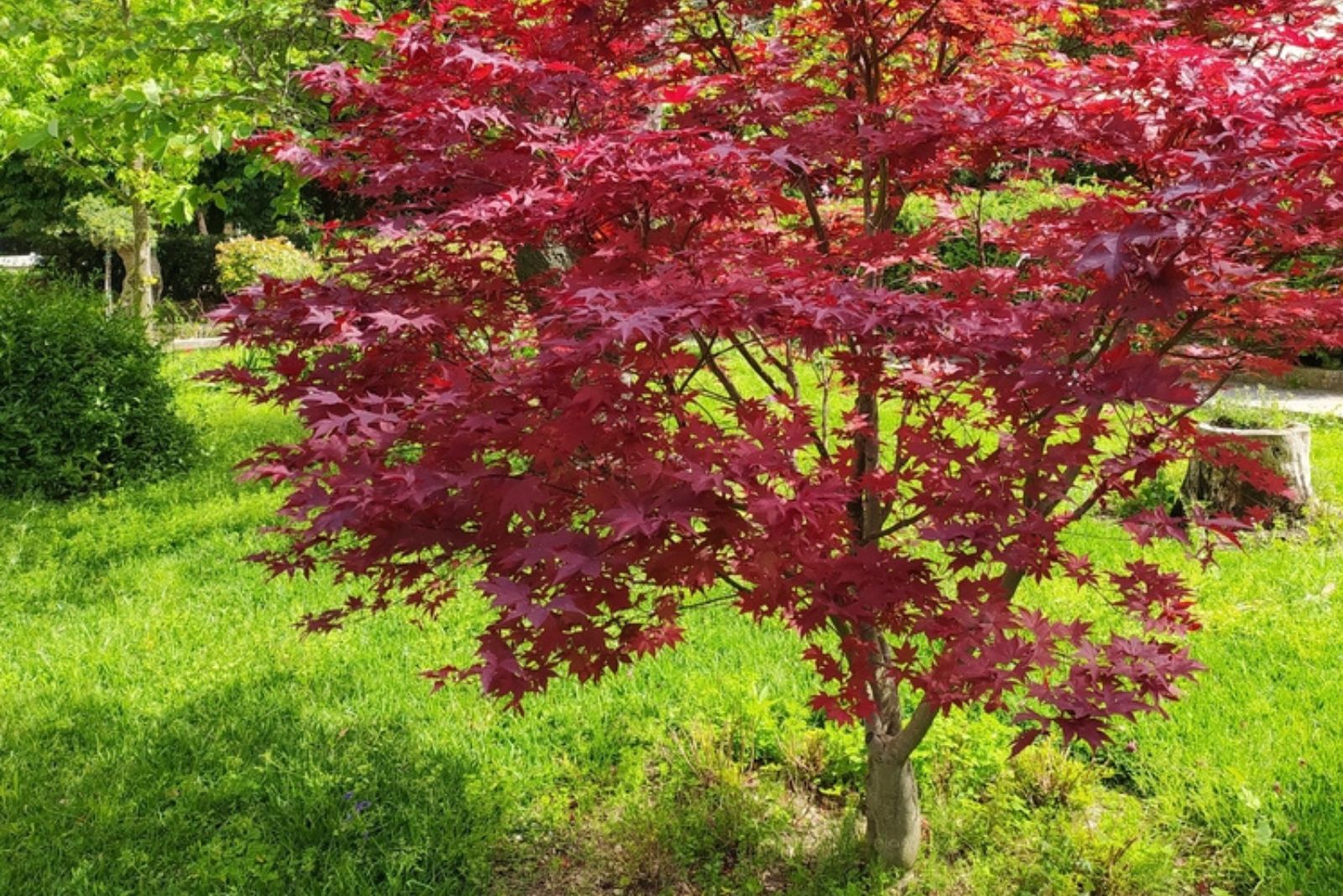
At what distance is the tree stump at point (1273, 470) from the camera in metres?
4.78

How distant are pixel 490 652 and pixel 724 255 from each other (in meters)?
0.85

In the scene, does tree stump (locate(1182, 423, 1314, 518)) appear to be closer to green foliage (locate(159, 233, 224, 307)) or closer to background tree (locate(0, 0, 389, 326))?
background tree (locate(0, 0, 389, 326))

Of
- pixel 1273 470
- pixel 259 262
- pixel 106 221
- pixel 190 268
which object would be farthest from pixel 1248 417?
pixel 190 268

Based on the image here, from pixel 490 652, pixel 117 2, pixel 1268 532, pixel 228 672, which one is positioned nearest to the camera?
pixel 490 652

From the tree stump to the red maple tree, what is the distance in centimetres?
271

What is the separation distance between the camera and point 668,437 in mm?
1788

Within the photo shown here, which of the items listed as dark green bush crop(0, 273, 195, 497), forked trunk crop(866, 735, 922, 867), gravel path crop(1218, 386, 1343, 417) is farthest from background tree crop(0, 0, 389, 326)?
gravel path crop(1218, 386, 1343, 417)

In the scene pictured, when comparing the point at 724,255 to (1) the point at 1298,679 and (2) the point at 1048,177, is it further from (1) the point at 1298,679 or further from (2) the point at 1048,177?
(1) the point at 1298,679

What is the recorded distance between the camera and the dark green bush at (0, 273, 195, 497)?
19.1ft

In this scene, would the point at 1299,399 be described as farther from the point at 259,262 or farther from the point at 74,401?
the point at 259,262

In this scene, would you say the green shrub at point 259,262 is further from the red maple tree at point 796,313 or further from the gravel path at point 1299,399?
Result: the gravel path at point 1299,399

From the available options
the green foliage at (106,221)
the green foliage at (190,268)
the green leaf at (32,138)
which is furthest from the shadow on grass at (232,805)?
the green foliage at (190,268)

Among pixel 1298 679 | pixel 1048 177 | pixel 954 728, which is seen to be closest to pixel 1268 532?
pixel 1298 679

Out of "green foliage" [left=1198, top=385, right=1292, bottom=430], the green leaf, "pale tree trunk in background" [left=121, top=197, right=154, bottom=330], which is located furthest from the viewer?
"pale tree trunk in background" [left=121, top=197, right=154, bottom=330]
